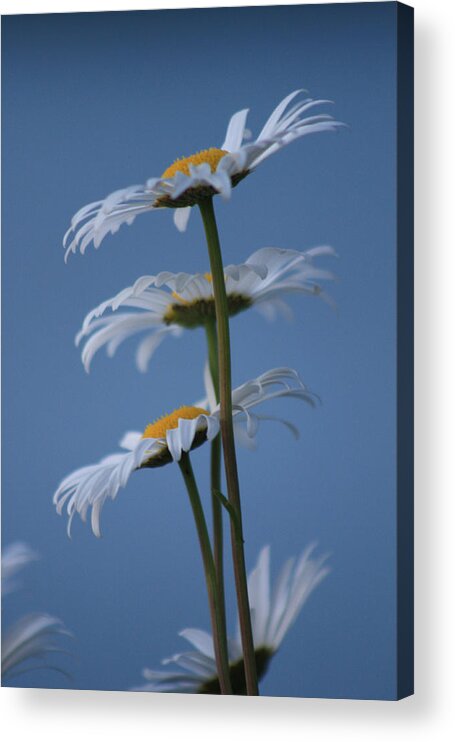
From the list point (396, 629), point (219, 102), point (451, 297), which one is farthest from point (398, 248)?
point (396, 629)

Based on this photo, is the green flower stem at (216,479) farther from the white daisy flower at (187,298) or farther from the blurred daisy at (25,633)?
the blurred daisy at (25,633)

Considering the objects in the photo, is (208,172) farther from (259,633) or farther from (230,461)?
(259,633)

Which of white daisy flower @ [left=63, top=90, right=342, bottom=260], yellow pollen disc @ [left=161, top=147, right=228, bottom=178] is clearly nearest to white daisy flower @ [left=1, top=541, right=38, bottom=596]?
white daisy flower @ [left=63, top=90, right=342, bottom=260]

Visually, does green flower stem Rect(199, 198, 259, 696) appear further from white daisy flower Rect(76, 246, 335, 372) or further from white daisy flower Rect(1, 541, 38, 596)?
white daisy flower Rect(1, 541, 38, 596)

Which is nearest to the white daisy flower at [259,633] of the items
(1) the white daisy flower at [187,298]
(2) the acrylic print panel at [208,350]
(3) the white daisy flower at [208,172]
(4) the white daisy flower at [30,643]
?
(2) the acrylic print panel at [208,350]

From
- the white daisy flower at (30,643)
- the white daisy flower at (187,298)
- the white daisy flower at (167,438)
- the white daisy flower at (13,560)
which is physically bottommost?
the white daisy flower at (30,643)
